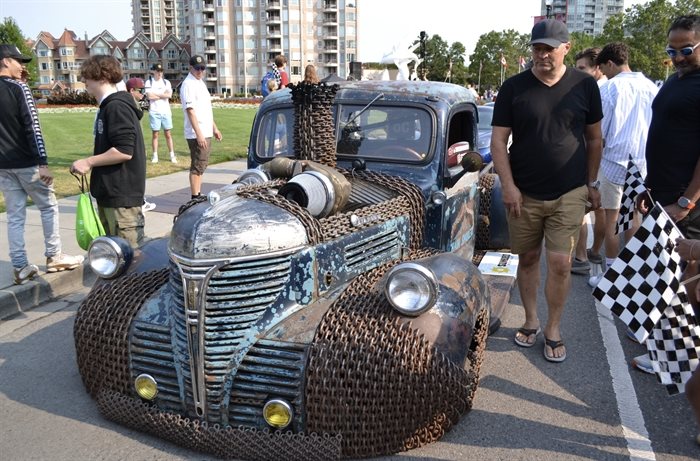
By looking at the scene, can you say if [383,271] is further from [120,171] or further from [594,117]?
[120,171]

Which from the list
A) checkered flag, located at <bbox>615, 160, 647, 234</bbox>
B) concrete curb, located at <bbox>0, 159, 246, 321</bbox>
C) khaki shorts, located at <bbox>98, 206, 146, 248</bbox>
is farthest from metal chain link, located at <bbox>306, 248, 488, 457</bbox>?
concrete curb, located at <bbox>0, 159, 246, 321</bbox>

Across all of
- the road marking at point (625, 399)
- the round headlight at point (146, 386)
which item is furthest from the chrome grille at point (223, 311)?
the road marking at point (625, 399)

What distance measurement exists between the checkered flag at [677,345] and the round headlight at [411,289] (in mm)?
1301

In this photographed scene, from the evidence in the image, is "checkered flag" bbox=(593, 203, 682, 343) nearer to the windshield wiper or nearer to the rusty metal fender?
the rusty metal fender

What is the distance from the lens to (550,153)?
3957 mm

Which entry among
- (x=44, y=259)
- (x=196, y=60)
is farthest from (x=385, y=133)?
(x=196, y=60)

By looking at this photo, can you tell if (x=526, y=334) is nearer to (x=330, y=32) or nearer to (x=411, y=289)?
(x=411, y=289)

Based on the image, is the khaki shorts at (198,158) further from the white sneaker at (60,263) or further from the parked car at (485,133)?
the parked car at (485,133)

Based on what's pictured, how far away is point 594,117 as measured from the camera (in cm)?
397

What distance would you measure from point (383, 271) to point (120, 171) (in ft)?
8.47

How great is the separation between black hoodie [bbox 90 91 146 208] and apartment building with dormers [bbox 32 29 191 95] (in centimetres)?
11809

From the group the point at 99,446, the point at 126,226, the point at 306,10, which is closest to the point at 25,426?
the point at 99,446

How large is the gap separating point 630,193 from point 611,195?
1.14 m

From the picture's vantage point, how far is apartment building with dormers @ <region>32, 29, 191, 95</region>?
118688 millimetres
